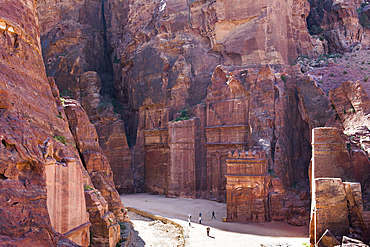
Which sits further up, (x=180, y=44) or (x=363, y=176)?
(x=180, y=44)

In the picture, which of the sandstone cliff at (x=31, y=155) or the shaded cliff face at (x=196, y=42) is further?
the shaded cliff face at (x=196, y=42)

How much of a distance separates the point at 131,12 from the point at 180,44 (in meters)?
11.9

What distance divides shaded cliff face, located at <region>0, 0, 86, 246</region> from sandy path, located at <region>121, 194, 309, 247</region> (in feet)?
36.7

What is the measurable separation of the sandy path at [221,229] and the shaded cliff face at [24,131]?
36.7 ft

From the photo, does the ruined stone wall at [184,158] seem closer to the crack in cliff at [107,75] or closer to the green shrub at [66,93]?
the green shrub at [66,93]

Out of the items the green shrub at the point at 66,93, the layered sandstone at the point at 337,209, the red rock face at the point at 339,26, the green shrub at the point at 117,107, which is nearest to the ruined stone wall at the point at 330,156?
the layered sandstone at the point at 337,209

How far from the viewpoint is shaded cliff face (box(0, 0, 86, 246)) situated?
946cm

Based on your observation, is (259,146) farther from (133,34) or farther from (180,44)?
(133,34)

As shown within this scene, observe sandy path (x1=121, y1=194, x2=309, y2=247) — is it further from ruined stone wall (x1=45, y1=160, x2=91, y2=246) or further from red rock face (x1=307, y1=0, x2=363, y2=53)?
red rock face (x1=307, y1=0, x2=363, y2=53)

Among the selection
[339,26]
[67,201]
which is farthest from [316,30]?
[67,201]

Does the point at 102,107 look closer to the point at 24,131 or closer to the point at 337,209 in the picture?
the point at 337,209

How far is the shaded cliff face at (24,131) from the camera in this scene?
Answer: 946 cm

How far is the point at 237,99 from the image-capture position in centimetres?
3262

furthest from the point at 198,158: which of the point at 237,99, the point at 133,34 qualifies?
the point at 133,34
